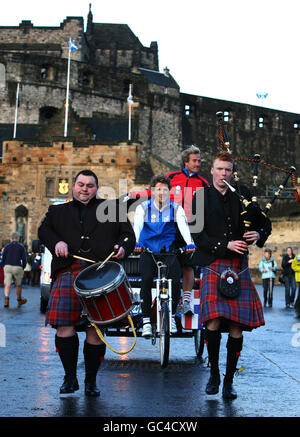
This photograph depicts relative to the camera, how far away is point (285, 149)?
219 ft

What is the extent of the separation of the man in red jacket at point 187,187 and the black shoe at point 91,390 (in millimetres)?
2149

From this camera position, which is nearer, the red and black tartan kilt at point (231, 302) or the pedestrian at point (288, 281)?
the red and black tartan kilt at point (231, 302)

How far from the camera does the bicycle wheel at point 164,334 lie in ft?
21.1

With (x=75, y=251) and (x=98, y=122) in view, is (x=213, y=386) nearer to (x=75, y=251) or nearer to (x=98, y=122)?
(x=75, y=251)

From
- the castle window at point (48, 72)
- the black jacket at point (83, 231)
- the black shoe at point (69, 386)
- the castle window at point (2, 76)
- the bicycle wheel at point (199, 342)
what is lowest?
the black shoe at point (69, 386)

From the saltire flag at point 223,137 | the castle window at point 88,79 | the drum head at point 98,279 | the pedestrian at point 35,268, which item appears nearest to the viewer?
the drum head at point 98,279

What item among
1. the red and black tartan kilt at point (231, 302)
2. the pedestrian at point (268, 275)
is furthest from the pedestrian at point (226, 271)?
the pedestrian at point (268, 275)

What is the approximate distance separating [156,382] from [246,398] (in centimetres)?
96

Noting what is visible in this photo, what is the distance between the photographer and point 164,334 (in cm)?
645

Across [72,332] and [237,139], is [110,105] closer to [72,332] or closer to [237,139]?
[237,139]

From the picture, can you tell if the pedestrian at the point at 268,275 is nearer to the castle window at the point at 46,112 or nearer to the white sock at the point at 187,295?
the white sock at the point at 187,295

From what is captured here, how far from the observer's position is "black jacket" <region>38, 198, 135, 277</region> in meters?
5.29
